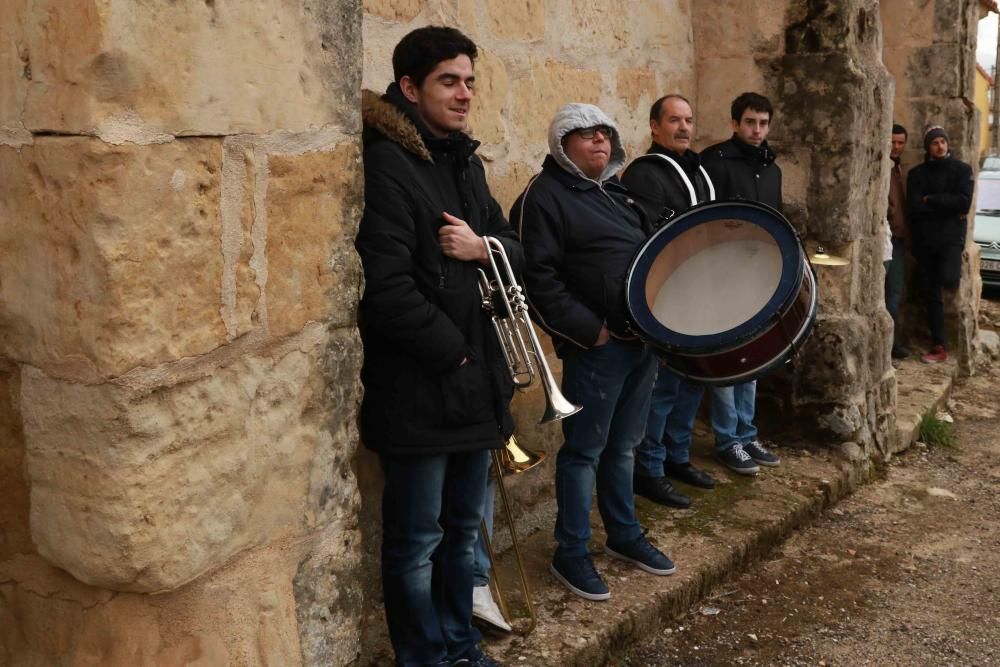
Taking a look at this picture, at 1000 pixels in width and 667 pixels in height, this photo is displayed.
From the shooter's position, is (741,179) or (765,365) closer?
(765,365)

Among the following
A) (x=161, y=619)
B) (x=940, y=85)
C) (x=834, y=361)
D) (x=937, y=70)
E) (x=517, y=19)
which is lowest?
(x=834, y=361)

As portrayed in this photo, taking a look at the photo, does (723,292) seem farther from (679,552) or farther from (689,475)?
(689,475)

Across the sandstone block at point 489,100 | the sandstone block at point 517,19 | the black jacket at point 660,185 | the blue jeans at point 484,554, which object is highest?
the sandstone block at point 517,19

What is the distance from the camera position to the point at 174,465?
69.9 inches

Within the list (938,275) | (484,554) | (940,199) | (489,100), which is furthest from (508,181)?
(938,275)

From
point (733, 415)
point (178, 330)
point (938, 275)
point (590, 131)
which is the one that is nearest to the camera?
point (178, 330)

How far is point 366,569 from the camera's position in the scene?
Answer: 10.6 feet

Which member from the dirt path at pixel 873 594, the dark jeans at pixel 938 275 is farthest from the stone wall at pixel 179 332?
the dark jeans at pixel 938 275

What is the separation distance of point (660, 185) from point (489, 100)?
2.69ft

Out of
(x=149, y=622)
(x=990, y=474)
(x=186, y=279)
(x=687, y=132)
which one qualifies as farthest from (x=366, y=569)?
(x=990, y=474)

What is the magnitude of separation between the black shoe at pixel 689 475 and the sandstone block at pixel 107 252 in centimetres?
315

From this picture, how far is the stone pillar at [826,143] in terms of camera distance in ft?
16.4

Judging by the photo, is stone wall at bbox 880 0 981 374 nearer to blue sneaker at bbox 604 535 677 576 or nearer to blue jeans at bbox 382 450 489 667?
blue sneaker at bbox 604 535 677 576

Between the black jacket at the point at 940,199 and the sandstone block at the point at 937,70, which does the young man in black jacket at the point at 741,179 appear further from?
the sandstone block at the point at 937,70
